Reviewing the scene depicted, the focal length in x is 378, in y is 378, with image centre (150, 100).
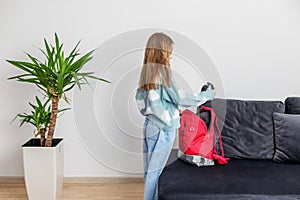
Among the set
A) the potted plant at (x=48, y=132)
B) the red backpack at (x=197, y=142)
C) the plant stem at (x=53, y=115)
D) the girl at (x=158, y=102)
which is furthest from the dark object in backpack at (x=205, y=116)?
the plant stem at (x=53, y=115)

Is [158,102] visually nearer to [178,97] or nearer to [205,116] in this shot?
[178,97]

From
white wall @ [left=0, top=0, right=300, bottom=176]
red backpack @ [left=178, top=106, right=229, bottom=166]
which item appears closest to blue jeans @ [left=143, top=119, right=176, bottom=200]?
red backpack @ [left=178, top=106, right=229, bottom=166]

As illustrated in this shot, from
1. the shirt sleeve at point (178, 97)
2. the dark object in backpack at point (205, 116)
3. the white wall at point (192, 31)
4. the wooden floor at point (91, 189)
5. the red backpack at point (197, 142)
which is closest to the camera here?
the shirt sleeve at point (178, 97)

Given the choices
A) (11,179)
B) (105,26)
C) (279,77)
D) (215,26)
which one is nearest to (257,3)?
(215,26)

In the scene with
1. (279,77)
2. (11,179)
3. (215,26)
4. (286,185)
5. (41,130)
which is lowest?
(11,179)

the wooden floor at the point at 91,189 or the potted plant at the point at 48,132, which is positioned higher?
the potted plant at the point at 48,132

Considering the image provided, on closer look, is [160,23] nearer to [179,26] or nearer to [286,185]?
[179,26]

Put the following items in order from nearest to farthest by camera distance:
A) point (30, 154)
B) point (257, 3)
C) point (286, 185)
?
1. point (286, 185)
2. point (30, 154)
3. point (257, 3)

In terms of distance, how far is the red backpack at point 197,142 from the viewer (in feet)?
7.64

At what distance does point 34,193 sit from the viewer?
258cm

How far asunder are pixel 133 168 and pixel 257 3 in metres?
1.64

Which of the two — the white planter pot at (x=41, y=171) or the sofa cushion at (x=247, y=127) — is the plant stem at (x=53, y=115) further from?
the sofa cushion at (x=247, y=127)

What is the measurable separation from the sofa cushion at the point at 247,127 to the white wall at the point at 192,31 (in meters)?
0.45

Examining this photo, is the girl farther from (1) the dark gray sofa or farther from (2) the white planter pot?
(2) the white planter pot
